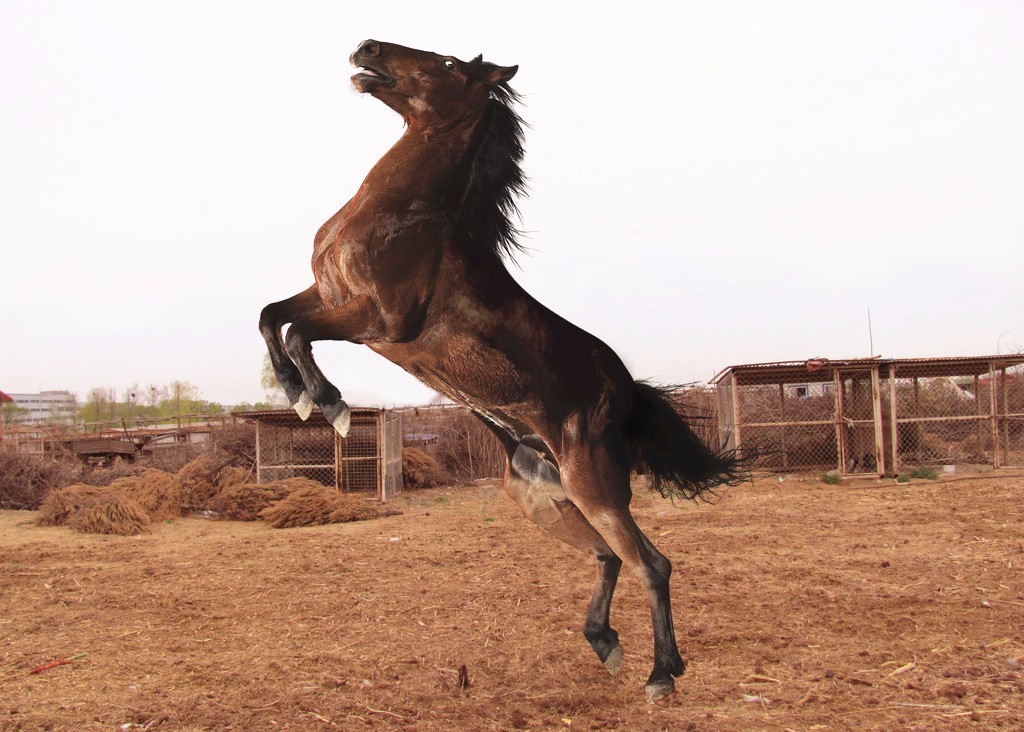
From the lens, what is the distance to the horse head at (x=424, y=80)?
307 centimetres

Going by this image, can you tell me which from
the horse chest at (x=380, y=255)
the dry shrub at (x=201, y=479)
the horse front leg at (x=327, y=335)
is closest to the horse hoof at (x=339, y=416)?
the horse front leg at (x=327, y=335)

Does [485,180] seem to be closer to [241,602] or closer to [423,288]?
[423,288]

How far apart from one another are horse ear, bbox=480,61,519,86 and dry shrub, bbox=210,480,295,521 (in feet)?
38.2

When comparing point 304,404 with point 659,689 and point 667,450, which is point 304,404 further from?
point 659,689

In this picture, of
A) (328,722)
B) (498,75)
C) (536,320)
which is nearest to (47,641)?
(328,722)

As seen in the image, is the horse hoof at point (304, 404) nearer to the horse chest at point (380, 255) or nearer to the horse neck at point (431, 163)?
the horse chest at point (380, 255)

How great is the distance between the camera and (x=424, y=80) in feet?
10.3

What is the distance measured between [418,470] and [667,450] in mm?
14582

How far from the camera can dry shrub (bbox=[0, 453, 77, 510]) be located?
15.7 meters

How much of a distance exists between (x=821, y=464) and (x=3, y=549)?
1647 centimetres

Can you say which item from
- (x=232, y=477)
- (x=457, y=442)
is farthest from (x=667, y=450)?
(x=457, y=442)

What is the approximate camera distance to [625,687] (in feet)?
13.5

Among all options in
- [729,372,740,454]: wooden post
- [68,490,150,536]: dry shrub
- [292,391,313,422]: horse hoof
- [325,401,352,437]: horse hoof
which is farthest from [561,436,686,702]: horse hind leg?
[729,372,740,454]: wooden post

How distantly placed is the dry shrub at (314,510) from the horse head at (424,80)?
10.6m
